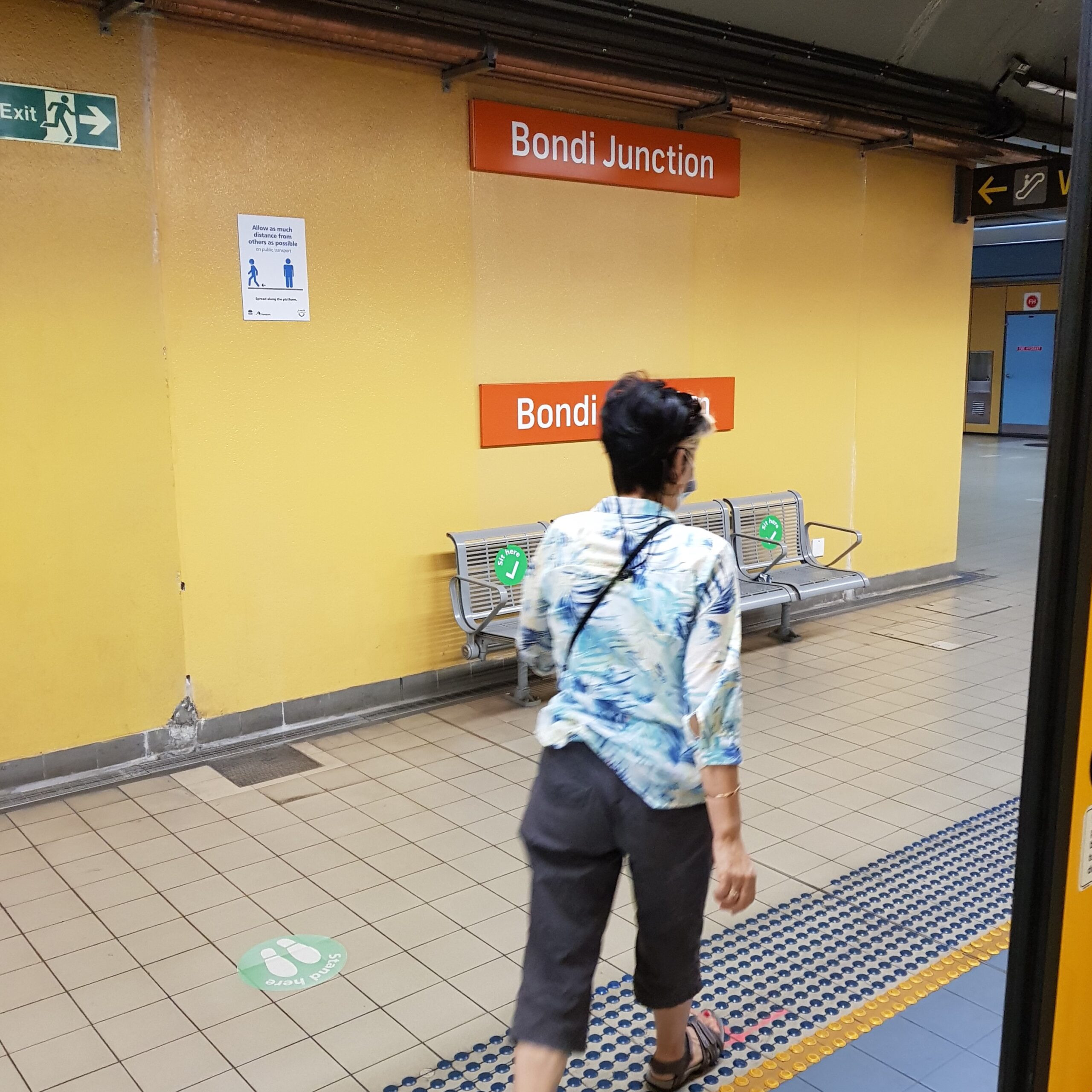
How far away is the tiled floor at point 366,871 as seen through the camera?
2.86 meters

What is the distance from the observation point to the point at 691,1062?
2641 millimetres

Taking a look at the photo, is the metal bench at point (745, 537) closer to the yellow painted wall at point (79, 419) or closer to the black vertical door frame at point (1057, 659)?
the yellow painted wall at point (79, 419)

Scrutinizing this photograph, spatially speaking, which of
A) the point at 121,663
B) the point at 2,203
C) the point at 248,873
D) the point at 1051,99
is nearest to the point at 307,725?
the point at 121,663

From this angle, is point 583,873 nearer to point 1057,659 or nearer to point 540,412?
point 1057,659

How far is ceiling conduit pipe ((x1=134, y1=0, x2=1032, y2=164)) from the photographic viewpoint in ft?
14.8

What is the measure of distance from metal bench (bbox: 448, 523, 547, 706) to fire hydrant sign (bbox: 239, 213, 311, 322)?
1.41 metres

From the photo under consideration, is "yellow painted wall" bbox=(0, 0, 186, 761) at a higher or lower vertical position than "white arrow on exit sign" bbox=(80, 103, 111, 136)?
lower

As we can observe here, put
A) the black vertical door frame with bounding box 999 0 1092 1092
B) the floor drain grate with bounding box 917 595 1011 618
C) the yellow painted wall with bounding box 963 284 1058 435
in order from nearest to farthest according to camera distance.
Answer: the black vertical door frame with bounding box 999 0 1092 1092 → the floor drain grate with bounding box 917 595 1011 618 → the yellow painted wall with bounding box 963 284 1058 435

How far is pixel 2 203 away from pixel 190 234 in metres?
0.75

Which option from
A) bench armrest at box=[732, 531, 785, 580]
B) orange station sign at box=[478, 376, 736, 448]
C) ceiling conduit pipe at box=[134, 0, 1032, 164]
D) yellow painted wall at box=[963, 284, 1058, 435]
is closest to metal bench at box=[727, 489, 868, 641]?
bench armrest at box=[732, 531, 785, 580]

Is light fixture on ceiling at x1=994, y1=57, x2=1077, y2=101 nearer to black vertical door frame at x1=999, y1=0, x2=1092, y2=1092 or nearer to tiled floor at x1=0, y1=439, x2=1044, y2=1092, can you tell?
tiled floor at x1=0, y1=439, x2=1044, y2=1092

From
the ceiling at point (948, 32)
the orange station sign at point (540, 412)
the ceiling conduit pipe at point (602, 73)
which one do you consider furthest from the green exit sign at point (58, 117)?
the ceiling at point (948, 32)

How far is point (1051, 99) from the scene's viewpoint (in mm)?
8023

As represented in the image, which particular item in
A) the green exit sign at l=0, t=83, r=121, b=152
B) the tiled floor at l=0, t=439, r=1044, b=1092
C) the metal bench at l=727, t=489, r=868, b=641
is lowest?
the tiled floor at l=0, t=439, r=1044, b=1092
